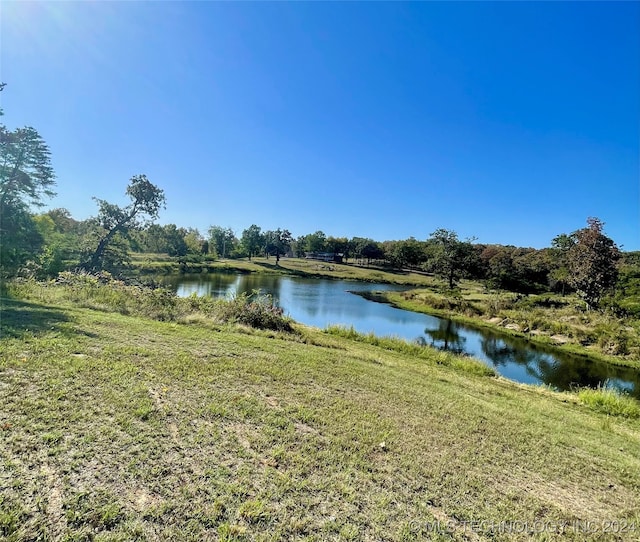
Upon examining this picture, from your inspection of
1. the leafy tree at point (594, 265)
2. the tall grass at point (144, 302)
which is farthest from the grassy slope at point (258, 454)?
the leafy tree at point (594, 265)

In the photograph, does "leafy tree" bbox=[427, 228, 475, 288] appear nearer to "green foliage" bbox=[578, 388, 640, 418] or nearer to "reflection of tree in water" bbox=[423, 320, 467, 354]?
"reflection of tree in water" bbox=[423, 320, 467, 354]

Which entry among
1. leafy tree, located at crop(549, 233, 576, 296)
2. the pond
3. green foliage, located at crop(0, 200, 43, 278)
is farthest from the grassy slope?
leafy tree, located at crop(549, 233, 576, 296)

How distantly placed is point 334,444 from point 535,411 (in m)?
6.19

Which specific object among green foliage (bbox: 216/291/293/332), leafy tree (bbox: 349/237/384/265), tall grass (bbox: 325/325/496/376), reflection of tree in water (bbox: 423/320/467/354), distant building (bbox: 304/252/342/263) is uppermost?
leafy tree (bbox: 349/237/384/265)

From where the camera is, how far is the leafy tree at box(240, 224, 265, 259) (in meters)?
85.2

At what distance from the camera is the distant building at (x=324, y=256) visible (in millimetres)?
102812

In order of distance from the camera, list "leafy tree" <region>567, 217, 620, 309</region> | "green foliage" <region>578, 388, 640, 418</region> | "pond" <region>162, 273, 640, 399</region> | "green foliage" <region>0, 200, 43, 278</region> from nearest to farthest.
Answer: "green foliage" <region>578, 388, 640, 418</region>
"green foliage" <region>0, 200, 43, 278</region>
"pond" <region>162, 273, 640, 399</region>
"leafy tree" <region>567, 217, 620, 309</region>

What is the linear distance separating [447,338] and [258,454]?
74.7ft

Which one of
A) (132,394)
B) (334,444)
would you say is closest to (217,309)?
(132,394)

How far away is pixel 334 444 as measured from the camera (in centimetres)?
421

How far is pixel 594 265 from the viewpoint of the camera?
2936cm

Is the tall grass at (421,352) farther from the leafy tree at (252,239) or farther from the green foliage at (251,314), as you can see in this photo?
the leafy tree at (252,239)

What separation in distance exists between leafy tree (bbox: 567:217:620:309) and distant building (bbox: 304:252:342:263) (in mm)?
72888

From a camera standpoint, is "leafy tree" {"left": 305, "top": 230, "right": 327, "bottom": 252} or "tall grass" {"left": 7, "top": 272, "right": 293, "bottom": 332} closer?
"tall grass" {"left": 7, "top": 272, "right": 293, "bottom": 332}
